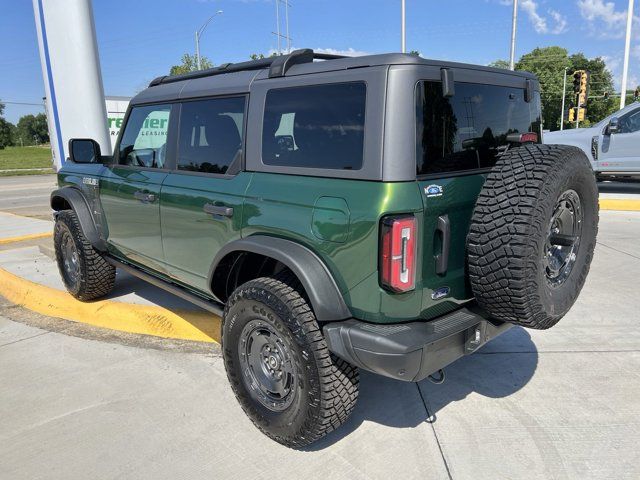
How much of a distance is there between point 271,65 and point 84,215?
2.57 meters

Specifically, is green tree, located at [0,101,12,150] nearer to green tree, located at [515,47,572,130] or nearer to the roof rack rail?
green tree, located at [515,47,572,130]

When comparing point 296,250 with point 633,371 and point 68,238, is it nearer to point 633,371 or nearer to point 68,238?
point 633,371

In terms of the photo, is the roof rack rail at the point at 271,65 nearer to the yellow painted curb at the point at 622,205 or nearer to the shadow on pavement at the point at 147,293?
the shadow on pavement at the point at 147,293

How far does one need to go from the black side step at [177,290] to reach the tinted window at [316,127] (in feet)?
3.53

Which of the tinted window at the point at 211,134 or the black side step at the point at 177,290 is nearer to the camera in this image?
the tinted window at the point at 211,134

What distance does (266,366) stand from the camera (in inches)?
107

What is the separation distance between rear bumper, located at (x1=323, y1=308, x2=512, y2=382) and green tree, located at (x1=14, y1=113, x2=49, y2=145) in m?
148

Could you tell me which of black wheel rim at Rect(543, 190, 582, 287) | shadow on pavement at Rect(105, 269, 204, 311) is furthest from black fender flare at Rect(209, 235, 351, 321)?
shadow on pavement at Rect(105, 269, 204, 311)

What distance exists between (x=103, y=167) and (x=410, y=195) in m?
3.08

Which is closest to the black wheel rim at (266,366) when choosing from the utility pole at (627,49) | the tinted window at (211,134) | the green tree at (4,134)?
the tinted window at (211,134)

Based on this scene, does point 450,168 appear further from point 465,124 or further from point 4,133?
point 4,133

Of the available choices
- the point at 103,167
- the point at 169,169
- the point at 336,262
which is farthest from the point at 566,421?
the point at 103,167

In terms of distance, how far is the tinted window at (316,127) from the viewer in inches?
90.9

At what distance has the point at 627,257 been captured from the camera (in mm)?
6270
